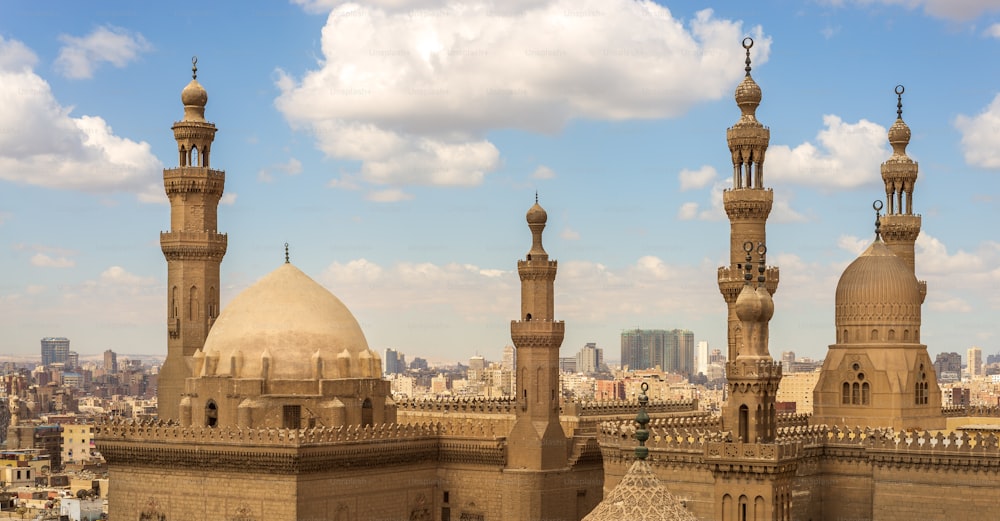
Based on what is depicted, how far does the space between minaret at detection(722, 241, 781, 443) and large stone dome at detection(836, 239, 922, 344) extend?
1215 cm

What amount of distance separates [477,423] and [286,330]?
6.68 meters

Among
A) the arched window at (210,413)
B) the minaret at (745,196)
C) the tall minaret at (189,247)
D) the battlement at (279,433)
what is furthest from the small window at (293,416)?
the minaret at (745,196)

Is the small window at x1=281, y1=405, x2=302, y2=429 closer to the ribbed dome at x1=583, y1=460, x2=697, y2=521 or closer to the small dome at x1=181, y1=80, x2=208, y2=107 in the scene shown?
the small dome at x1=181, y1=80, x2=208, y2=107

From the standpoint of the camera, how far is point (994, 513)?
132 ft

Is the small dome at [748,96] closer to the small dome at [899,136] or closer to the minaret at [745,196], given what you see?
the minaret at [745,196]

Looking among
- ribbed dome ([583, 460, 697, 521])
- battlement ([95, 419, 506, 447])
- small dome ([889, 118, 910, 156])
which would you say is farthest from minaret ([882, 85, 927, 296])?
ribbed dome ([583, 460, 697, 521])

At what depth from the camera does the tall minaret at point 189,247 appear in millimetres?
49812

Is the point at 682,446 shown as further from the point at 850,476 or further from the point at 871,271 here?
the point at 871,271

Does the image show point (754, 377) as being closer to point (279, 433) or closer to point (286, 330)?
point (279, 433)

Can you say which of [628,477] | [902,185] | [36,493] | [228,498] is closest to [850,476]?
[902,185]

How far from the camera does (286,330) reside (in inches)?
1831

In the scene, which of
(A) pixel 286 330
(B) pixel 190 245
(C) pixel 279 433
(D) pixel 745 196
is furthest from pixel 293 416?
(D) pixel 745 196

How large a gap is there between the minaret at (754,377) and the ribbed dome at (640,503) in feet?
28.0

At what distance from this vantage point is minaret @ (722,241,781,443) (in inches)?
1276
